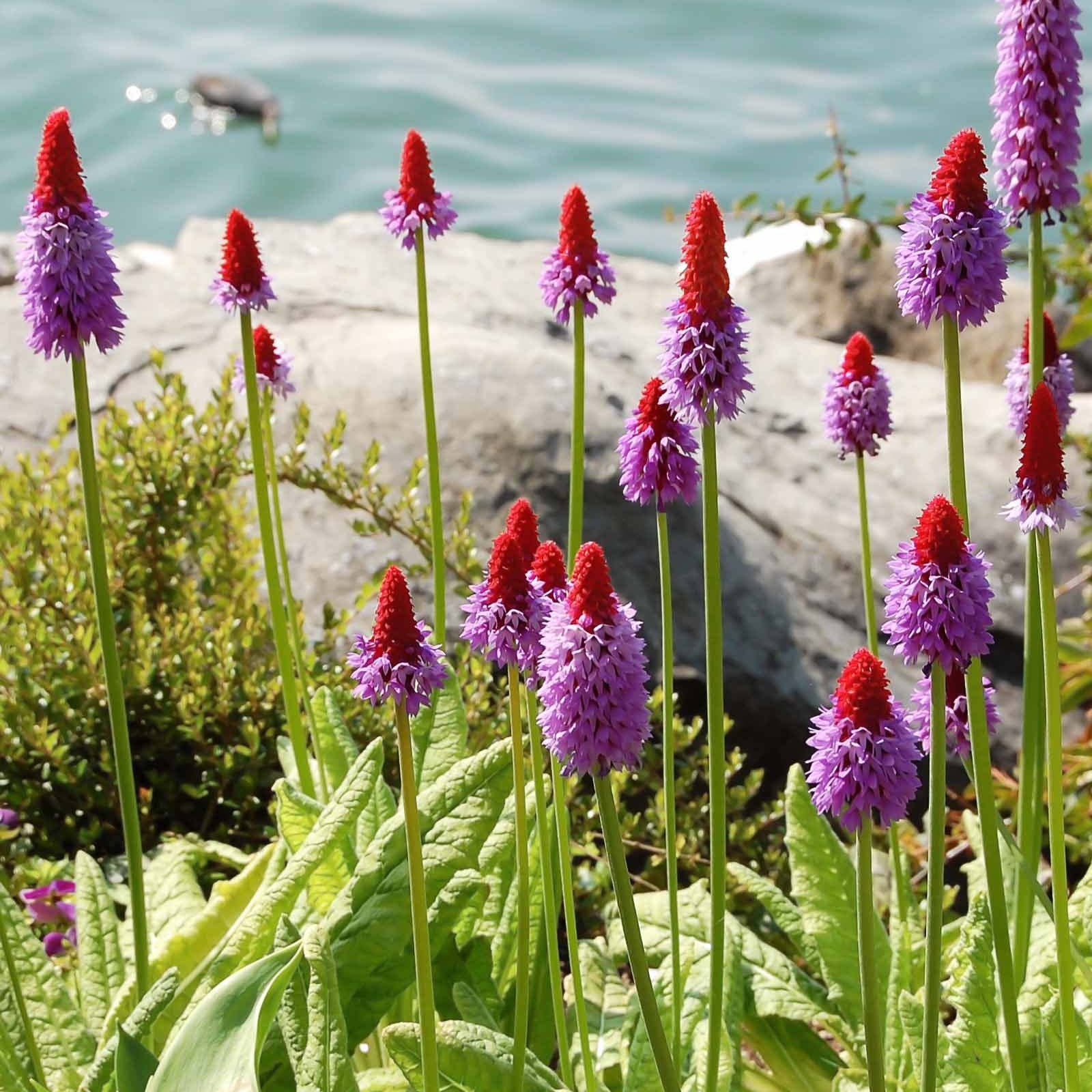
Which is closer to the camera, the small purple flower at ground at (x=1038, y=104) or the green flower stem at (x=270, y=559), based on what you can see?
the small purple flower at ground at (x=1038, y=104)

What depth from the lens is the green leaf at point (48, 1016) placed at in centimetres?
311

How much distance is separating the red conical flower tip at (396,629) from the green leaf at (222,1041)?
607mm

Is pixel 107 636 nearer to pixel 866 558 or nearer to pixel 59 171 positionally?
pixel 59 171

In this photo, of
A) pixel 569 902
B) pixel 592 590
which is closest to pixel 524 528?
pixel 592 590

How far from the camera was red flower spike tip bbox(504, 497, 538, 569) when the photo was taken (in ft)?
7.85

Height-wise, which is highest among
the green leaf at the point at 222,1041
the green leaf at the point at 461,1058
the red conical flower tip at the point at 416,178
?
the red conical flower tip at the point at 416,178

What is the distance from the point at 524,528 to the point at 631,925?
68 cm

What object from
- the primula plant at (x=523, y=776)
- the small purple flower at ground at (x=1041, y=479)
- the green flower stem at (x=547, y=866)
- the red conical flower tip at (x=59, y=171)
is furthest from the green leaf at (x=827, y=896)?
the red conical flower tip at (x=59, y=171)

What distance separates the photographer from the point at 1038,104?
8.41ft

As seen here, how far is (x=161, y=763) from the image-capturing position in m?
4.90

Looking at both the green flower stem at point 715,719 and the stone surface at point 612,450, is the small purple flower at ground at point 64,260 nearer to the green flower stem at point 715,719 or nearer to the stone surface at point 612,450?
the green flower stem at point 715,719

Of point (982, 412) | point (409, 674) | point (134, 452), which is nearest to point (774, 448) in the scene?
point (982, 412)

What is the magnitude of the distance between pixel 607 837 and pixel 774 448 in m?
4.36

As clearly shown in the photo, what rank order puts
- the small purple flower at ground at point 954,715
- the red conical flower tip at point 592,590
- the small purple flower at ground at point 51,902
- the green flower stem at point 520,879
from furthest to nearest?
1. the small purple flower at ground at point 51,902
2. the small purple flower at ground at point 954,715
3. the green flower stem at point 520,879
4. the red conical flower tip at point 592,590
